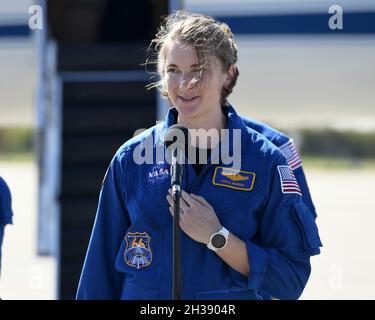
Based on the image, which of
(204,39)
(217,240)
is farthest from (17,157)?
(217,240)

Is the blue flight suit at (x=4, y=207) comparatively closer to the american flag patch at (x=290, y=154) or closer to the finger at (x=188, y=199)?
the finger at (x=188, y=199)

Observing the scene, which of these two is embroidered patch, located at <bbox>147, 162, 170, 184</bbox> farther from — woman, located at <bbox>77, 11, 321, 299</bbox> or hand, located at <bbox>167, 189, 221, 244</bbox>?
hand, located at <bbox>167, 189, 221, 244</bbox>

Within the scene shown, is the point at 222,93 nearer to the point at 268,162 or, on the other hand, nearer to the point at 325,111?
the point at 268,162

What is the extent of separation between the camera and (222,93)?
109 inches

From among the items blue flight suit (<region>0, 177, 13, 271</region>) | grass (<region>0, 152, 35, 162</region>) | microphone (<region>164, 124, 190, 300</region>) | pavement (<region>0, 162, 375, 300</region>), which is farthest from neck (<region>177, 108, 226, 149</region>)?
grass (<region>0, 152, 35, 162</region>)

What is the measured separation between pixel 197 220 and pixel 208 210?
6 cm

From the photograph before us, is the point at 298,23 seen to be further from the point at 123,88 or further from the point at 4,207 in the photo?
the point at 4,207

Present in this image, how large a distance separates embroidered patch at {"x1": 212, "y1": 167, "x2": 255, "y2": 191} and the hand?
0.13m

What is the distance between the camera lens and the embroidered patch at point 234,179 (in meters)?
2.60

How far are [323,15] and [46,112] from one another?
8.45 ft

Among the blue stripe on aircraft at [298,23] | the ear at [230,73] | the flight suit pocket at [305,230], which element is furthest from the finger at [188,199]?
the blue stripe on aircraft at [298,23]

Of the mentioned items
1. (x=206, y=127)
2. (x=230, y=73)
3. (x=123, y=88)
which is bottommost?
(x=123, y=88)

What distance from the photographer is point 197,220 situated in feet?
8.16
